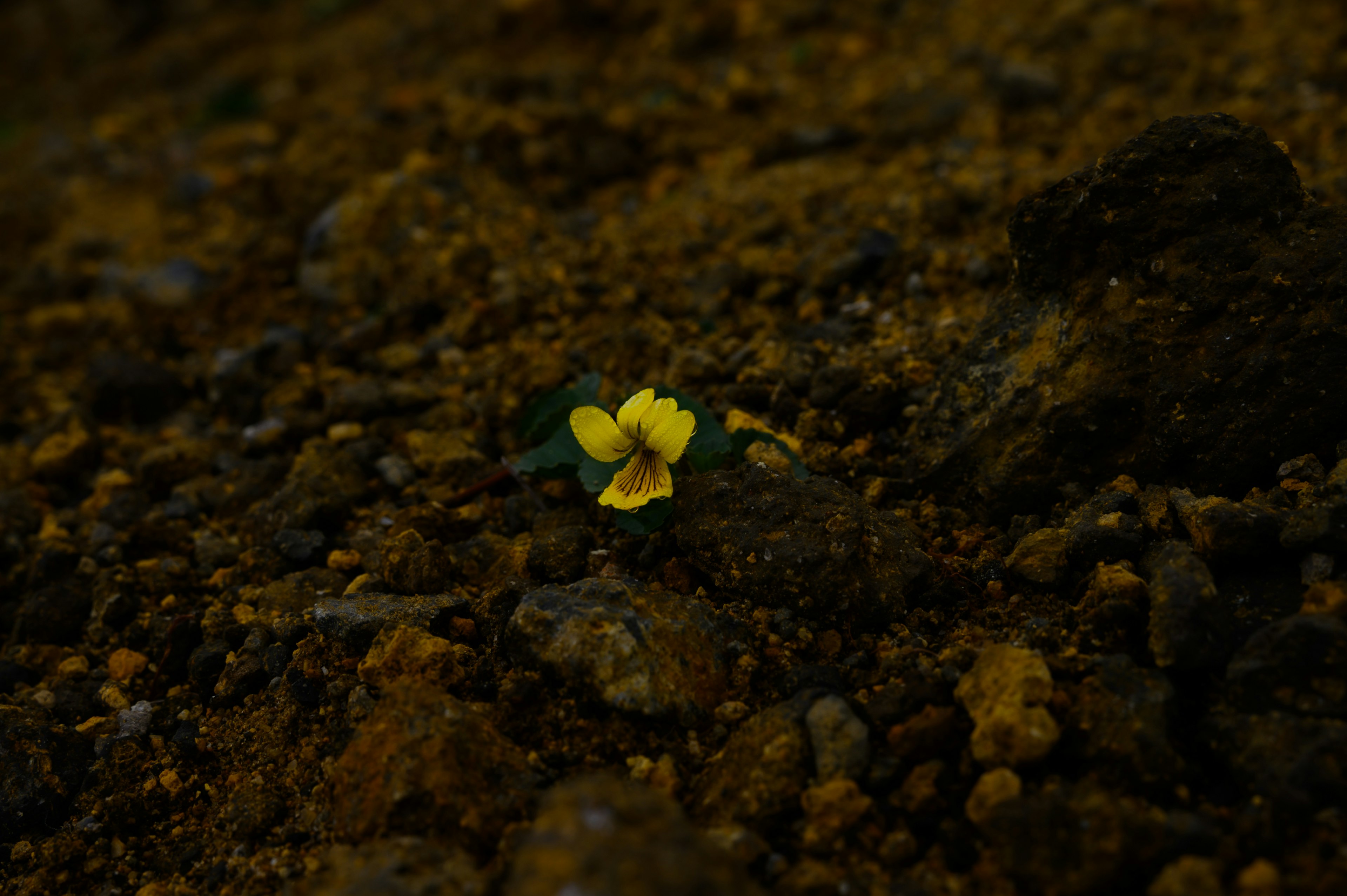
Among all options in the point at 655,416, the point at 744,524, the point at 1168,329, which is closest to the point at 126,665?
the point at 655,416

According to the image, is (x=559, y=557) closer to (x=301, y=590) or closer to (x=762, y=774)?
(x=301, y=590)

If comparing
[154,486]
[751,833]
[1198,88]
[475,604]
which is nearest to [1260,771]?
[751,833]

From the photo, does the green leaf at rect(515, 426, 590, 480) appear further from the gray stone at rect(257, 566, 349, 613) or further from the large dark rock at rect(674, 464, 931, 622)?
the gray stone at rect(257, 566, 349, 613)

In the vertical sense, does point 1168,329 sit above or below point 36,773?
above

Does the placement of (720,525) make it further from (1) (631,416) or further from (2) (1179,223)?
(2) (1179,223)

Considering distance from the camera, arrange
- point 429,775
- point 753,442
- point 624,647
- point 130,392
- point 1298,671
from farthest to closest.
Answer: point 130,392 → point 753,442 → point 624,647 → point 429,775 → point 1298,671

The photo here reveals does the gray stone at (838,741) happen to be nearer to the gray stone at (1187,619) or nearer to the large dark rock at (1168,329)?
the gray stone at (1187,619)
